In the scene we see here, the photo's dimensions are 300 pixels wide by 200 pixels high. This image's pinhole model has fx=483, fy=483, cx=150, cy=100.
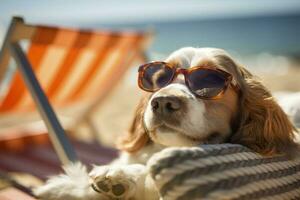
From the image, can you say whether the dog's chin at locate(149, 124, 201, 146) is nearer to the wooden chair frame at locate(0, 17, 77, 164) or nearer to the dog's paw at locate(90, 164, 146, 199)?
Result: the dog's paw at locate(90, 164, 146, 199)

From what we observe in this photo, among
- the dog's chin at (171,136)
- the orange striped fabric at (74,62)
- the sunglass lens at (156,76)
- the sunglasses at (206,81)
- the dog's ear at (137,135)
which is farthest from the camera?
the orange striped fabric at (74,62)

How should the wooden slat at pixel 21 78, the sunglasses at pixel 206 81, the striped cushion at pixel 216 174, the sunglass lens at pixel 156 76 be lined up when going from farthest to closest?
the wooden slat at pixel 21 78
the sunglass lens at pixel 156 76
the sunglasses at pixel 206 81
the striped cushion at pixel 216 174

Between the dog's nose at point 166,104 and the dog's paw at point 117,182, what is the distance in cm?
30

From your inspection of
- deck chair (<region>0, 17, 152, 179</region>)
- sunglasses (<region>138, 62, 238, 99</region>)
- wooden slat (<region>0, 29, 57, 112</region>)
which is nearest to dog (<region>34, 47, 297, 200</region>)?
sunglasses (<region>138, 62, 238, 99</region>)

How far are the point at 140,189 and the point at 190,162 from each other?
1.74 ft

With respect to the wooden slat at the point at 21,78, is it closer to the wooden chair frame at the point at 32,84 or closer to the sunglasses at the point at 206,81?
the wooden chair frame at the point at 32,84

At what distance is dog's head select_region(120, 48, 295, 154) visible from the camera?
2096 mm

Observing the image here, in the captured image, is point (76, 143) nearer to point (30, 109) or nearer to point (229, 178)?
point (30, 109)

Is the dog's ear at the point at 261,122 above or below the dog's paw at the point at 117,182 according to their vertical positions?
below

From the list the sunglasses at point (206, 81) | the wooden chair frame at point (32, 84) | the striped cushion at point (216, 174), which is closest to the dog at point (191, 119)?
the sunglasses at point (206, 81)

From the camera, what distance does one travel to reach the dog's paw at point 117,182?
2.01 metres

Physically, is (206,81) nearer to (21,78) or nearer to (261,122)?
(261,122)

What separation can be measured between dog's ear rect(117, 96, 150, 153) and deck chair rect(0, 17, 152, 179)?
54cm

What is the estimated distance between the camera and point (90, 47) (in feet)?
13.3
